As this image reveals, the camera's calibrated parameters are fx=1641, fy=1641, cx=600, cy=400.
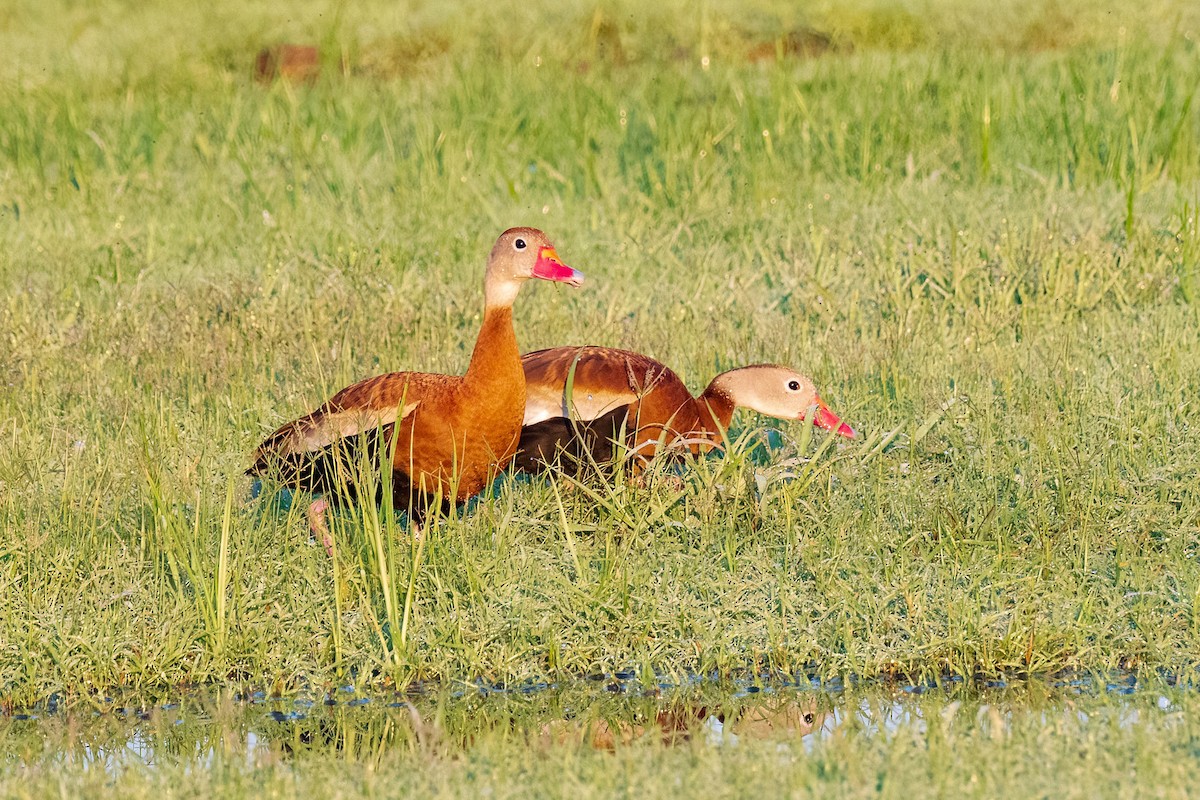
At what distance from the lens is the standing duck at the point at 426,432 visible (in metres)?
4.86

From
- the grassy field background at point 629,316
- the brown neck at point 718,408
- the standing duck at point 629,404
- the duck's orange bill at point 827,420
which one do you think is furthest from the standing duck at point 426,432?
the duck's orange bill at point 827,420

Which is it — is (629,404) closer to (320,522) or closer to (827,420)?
(827,420)

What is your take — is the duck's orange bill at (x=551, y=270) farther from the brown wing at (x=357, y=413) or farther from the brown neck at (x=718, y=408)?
the brown neck at (x=718, y=408)

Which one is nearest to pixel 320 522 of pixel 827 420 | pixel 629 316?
pixel 827 420

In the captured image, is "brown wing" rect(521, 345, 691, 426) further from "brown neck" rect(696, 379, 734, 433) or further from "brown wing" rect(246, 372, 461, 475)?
"brown wing" rect(246, 372, 461, 475)

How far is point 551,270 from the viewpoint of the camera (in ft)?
16.8

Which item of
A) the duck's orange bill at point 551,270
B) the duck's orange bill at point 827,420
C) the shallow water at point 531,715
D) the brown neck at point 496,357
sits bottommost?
the shallow water at point 531,715

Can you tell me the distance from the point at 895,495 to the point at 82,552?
244 cm

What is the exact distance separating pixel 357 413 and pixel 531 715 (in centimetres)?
123

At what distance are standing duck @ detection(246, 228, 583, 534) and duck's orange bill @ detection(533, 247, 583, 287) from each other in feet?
0.12

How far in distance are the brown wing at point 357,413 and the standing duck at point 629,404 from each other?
0.46 metres

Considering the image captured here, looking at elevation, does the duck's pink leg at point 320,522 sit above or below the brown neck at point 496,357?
below

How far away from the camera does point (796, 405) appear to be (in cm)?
559

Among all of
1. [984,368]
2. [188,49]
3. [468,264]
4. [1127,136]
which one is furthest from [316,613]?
[188,49]
